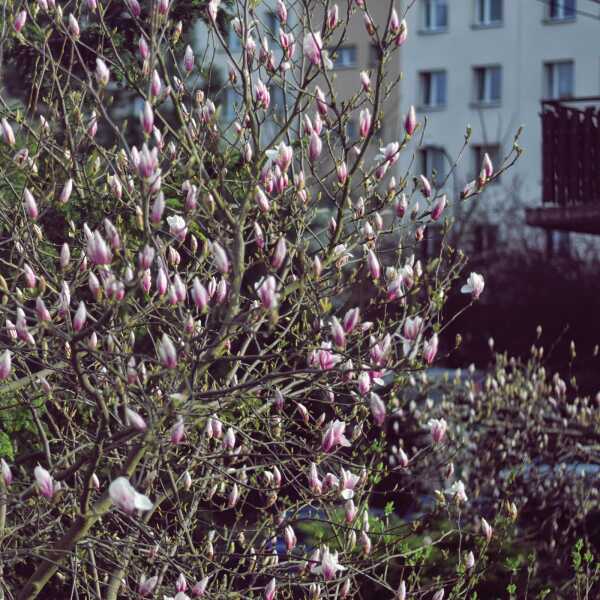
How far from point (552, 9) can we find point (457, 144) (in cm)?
543

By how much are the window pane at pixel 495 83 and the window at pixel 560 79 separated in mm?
1860

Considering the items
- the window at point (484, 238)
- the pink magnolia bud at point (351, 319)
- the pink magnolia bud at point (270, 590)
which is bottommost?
the window at point (484, 238)

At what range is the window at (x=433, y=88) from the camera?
1650 inches

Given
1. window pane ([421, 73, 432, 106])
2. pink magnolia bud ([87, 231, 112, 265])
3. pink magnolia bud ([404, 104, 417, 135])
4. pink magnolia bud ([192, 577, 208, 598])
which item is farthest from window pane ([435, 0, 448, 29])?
pink magnolia bud ([87, 231, 112, 265])

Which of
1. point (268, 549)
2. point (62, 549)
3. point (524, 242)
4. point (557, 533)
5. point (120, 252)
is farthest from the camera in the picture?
point (524, 242)

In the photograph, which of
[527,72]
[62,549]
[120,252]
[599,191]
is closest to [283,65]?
[120,252]

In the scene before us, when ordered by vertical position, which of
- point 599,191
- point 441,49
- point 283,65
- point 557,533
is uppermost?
point 441,49

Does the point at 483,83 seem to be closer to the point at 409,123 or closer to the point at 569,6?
the point at 569,6

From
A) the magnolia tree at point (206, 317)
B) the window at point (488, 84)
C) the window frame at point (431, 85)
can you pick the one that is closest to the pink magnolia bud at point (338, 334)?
the magnolia tree at point (206, 317)

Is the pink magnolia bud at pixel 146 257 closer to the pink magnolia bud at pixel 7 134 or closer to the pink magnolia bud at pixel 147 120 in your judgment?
the pink magnolia bud at pixel 147 120

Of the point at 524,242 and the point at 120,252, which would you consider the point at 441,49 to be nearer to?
the point at 524,242

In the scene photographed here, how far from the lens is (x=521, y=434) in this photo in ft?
29.3

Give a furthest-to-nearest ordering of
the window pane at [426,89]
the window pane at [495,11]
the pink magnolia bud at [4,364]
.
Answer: the window pane at [426,89], the window pane at [495,11], the pink magnolia bud at [4,364]

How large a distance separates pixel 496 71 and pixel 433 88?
103 inches
